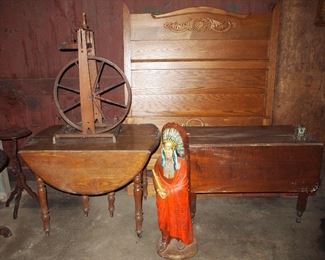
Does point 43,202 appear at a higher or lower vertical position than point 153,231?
higher

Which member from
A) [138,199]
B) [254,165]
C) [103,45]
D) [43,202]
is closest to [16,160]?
[43,202]

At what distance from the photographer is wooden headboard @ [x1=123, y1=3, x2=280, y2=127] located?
11.8 feet

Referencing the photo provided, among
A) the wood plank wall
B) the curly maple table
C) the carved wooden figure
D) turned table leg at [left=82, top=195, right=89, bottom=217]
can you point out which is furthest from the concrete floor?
the wood plank wall

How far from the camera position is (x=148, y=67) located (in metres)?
3.71

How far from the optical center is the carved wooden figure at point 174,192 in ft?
8.32

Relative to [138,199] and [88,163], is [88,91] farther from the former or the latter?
[138,199]

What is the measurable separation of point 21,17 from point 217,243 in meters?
3.59

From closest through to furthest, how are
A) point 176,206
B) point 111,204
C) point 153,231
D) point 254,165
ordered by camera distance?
point 176,206 < point 254,165 < point 153,231 < point 111,204

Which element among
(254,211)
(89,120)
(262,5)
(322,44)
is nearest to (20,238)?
(89,120)

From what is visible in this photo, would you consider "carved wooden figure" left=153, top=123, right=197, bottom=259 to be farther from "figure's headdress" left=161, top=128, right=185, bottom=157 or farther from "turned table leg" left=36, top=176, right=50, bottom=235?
"turned table leg" left=36, top=176, right=50, bottom=235

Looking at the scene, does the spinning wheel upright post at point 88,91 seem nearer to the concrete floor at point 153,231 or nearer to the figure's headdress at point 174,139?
the figure's headdress at point 174,139

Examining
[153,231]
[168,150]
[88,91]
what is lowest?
[153,231]

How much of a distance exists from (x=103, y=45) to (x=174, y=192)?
2.24 meters

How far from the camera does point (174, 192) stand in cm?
259
